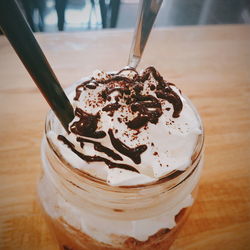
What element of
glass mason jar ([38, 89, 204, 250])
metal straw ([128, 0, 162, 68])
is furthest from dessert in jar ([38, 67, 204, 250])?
metal straw ([128, 0, 162, 68])

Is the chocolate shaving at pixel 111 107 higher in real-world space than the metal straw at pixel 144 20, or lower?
lower

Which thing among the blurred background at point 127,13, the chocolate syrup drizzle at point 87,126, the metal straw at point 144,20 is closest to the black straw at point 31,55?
the chocolate syrup drizzle at point 87,126

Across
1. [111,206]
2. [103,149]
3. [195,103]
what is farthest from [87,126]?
[195,103]

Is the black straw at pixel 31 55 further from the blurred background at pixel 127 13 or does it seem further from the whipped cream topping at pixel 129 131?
the blurred background at pixel 127 13

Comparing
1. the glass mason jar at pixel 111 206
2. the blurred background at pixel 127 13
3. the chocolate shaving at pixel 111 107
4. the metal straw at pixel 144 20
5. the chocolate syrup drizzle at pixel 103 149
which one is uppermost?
the metal straw at pixel 144 20

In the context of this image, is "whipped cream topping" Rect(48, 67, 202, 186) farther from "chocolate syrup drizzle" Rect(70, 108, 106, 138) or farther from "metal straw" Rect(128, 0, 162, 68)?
"metal straw" Rect(128, 0, 162, 68)

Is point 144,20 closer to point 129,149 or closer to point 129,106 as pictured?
point 129,106

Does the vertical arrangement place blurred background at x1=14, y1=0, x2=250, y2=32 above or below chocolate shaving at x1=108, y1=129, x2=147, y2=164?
below
